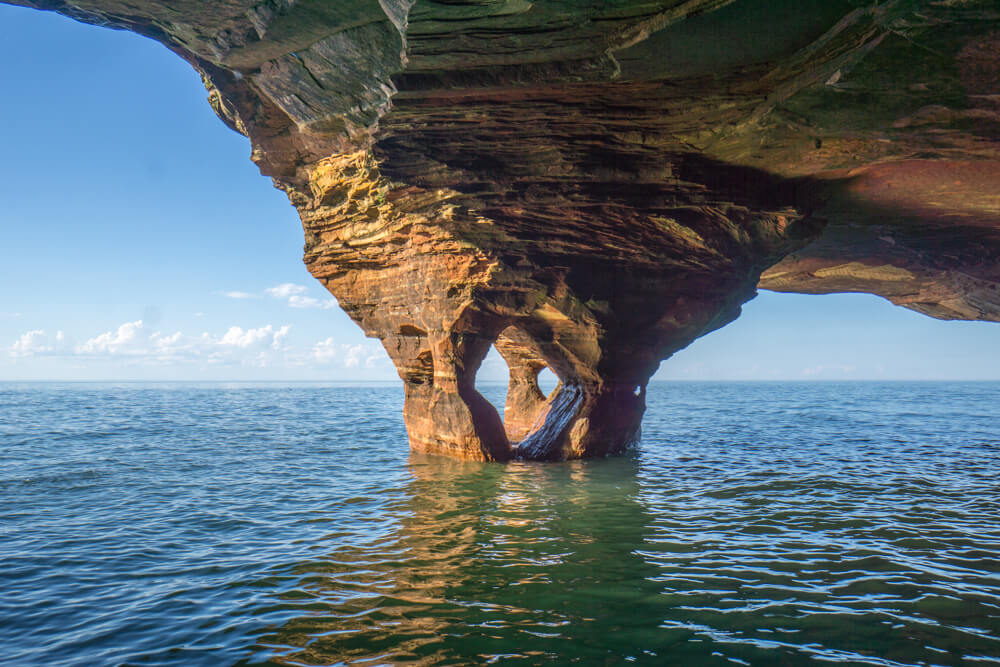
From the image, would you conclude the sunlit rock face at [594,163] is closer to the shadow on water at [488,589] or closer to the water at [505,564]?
the water at [505,564]

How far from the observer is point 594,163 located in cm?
988

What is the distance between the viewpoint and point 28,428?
25.9m

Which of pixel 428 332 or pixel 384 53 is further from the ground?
pixel 384 53

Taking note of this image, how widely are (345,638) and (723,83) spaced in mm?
7716

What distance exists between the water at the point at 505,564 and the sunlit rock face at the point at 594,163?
3.70 m

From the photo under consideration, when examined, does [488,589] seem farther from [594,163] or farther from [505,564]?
[594,163]

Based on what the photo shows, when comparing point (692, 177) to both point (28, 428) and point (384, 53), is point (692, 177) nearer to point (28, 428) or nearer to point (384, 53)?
point (384, 53)

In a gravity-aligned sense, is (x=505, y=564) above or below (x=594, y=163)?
below

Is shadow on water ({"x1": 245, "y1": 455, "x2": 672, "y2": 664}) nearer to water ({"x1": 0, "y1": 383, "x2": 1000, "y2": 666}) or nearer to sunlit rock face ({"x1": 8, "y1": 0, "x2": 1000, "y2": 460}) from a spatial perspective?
water ({"x1": 0, "y1": 383, "x2": 1000, "y2": 666})

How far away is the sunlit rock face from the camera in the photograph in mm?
6172

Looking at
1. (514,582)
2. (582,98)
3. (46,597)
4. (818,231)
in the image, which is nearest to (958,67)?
(582,98)

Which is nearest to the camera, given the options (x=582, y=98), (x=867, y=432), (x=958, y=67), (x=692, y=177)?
(x=958, y=67)

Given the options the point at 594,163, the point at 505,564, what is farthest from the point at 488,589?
the point at 594,163

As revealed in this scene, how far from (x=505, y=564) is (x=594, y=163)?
21.6ft
